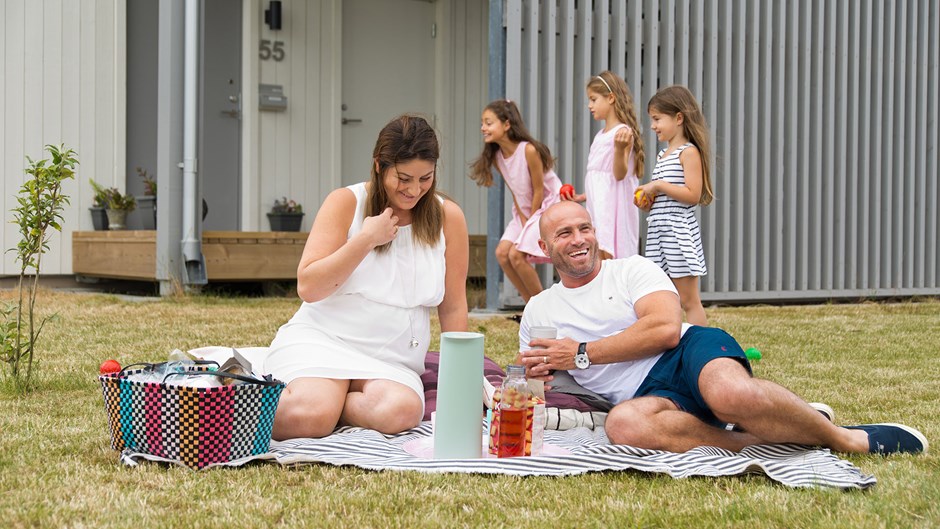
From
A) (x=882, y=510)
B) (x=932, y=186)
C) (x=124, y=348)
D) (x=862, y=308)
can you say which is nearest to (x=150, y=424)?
(x=882, y=510)

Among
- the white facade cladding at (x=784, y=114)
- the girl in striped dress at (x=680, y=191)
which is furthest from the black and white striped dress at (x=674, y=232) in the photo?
the white facade cladding at (x=784, y=114)

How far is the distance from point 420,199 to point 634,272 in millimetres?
720

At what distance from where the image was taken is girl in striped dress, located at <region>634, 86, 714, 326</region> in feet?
15.1

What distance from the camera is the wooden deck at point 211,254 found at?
23.9ft

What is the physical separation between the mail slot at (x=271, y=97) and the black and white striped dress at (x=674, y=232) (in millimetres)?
4844

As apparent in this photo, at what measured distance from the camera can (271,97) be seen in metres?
8.70

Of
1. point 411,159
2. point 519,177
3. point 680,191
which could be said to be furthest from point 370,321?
point 519,177

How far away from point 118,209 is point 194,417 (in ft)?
19.6

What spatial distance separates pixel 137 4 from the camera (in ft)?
27.4

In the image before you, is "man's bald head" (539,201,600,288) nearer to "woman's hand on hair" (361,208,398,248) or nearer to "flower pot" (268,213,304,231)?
"woman's hand on hair" (361,208,398,248)

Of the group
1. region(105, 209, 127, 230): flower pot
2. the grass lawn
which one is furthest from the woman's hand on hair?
region(105, 209, 127, 230): flower pot

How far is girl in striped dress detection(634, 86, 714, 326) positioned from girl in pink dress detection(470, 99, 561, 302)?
1.11 m

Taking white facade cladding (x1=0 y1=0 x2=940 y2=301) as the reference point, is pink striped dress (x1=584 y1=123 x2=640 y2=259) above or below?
below

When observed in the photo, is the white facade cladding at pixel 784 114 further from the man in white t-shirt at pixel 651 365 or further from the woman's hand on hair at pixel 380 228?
the woman's hand on hair at pixel 380 228
